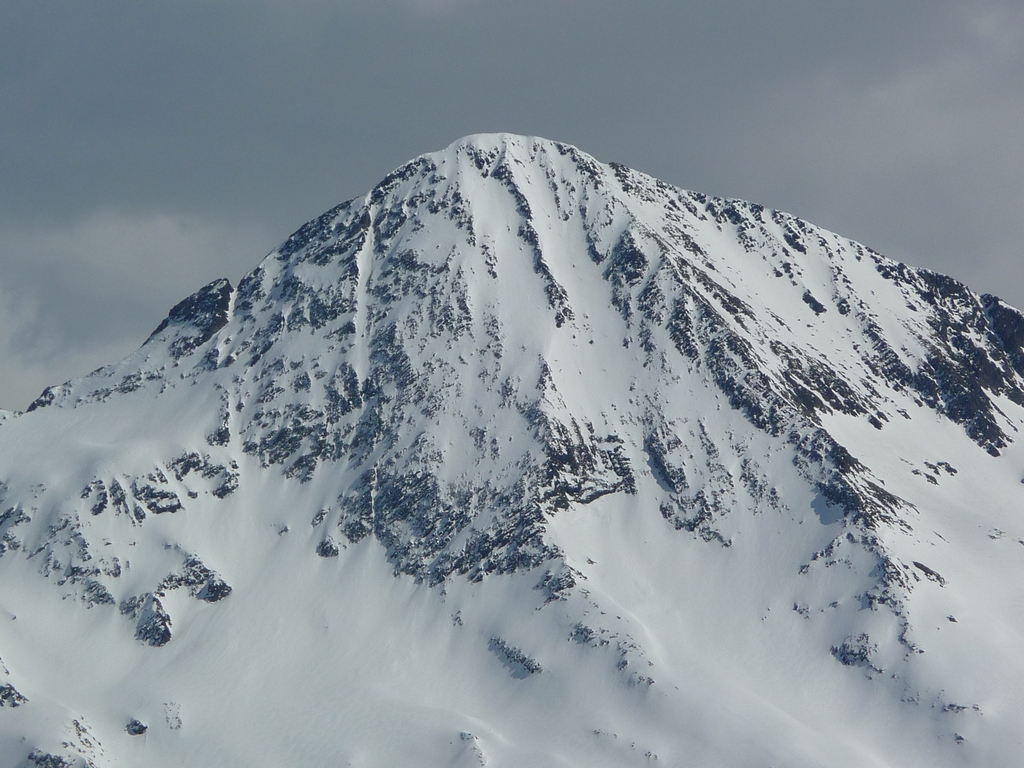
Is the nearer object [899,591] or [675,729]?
[675,729]

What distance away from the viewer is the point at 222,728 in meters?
185

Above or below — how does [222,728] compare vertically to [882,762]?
below

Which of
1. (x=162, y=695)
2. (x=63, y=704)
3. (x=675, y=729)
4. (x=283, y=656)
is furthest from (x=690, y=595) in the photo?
(x=63, y=704)

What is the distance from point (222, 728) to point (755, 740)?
7061 centimetres

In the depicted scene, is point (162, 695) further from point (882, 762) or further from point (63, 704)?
point (882, 762)

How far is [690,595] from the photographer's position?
197375 millimetres

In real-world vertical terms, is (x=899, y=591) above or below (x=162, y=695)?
above

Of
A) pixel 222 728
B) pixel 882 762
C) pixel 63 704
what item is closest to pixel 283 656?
pixel 222 728

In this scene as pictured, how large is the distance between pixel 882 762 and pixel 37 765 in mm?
106144

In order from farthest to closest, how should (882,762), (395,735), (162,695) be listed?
(162,695)
(395,735)
(882,762)

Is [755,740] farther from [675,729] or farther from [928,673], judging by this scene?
[928,673]

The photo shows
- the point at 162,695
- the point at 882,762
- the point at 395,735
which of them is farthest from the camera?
the point at 162,695

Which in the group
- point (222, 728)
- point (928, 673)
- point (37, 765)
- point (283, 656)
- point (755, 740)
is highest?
point (928, 673)

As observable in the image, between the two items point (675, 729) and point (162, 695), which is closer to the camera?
point (675, 729)
